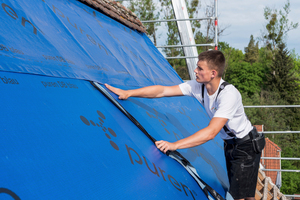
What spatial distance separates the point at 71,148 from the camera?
1.41 meters

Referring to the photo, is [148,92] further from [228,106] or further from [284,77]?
[284,77]

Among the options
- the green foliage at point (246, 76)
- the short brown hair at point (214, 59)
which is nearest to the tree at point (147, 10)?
the green foliage at point (246, 76)

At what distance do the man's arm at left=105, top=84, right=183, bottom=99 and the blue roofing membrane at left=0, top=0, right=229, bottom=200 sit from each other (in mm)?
84

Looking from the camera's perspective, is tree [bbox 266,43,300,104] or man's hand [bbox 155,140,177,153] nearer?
man's hand [bbox 155,140,177,153]

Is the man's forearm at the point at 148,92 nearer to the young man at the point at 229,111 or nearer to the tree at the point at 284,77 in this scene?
the young man at the point at 229,111

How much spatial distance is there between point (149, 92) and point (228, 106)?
2.48ft

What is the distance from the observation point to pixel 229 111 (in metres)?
2.08

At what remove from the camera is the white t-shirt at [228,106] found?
82.3 inches

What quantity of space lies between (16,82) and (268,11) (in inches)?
1777

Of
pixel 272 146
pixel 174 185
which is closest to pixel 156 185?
pixel 174 185

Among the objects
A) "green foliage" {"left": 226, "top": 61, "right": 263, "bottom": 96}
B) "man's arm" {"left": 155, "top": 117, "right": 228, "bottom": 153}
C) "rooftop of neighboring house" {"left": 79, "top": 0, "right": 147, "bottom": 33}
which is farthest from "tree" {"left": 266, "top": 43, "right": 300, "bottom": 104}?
"man's arm" {"left": 155, "top": 117, "right": 228, "bottom": 153}

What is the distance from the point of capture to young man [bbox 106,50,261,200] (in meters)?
2.17

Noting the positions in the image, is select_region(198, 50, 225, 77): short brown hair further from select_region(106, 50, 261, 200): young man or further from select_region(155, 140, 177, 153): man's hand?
select_region(155, 140, 177, 153): man's hand

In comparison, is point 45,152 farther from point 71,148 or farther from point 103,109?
point 103,109
